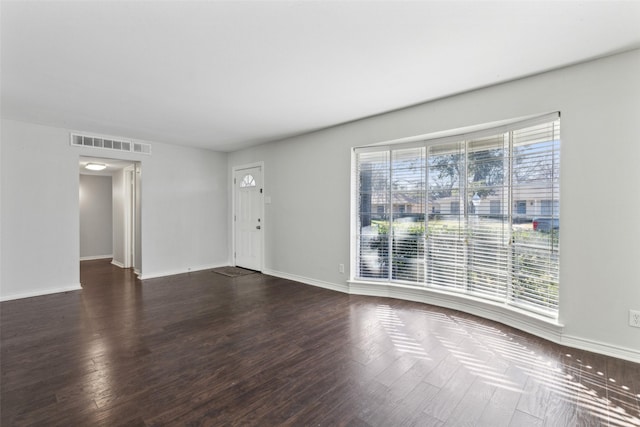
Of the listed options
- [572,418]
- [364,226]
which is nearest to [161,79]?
[364,226]

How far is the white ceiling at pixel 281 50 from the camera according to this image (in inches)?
74.2

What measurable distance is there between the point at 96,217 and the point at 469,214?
8.84m

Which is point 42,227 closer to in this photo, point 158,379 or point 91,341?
point 91,341

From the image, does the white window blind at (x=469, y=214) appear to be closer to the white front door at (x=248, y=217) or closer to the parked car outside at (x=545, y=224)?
the parked car outside at (x=545, y=224)

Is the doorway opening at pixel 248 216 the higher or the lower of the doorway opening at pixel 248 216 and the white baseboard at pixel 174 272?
the higher

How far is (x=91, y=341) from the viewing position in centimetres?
280

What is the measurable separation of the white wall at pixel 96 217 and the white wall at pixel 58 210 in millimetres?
3474

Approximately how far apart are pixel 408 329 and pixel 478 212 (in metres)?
1.63

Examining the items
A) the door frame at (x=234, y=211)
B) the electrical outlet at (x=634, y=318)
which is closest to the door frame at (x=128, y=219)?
the door frame at (x=234, y=211)

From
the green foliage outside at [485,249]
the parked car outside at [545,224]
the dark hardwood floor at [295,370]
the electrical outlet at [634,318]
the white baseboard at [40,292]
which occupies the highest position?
the parked car outside at [545,224]

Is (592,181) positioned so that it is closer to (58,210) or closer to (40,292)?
(58,210)

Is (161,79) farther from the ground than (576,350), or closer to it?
farther from the ground

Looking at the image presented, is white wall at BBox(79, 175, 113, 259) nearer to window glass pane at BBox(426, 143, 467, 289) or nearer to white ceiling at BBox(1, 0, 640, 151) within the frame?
white ceiling at BBox(1, 0, 640, 151)

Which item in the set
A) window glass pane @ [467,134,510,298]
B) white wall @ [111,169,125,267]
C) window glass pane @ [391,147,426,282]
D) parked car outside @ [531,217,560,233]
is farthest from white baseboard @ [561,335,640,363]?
white wall @ [111,169,125,267]
